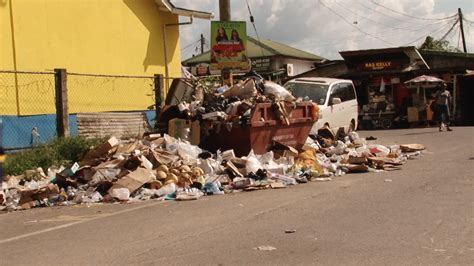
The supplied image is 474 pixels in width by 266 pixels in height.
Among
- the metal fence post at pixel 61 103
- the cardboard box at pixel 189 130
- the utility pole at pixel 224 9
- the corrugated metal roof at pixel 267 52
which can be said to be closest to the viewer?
the cardboard box at pixel 189 130

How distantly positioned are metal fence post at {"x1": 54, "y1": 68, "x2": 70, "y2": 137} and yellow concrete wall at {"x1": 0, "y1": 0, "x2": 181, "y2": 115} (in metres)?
1.35

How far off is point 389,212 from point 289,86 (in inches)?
423

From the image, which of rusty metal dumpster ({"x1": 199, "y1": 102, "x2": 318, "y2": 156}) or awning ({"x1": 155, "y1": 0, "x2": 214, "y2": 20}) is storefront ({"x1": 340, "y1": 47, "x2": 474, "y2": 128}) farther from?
rusty metal dumpster ({"x1": 199, "y1": 102, "x2": 318, "y2": 156})

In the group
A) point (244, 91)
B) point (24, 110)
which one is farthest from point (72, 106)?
point (244, 91)

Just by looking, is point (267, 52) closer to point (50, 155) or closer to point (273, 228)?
point (50, 155)

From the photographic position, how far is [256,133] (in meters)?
12.8

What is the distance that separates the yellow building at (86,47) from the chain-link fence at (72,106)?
0.09ft

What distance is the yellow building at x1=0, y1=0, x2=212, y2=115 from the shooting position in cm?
1448

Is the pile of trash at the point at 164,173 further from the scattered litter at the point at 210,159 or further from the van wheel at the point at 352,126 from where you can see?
the van wheel at the point at 352,126

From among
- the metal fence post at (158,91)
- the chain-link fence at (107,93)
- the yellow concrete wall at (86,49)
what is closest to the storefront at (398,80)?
the yellow concrete wall at (86,49)

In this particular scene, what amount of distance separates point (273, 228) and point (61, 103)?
8.20 metres

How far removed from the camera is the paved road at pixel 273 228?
5.76m

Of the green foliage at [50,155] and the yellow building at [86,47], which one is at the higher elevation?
the yellow building at [86,47]

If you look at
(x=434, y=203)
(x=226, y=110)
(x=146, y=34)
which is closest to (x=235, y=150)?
(x=226, y=110)
